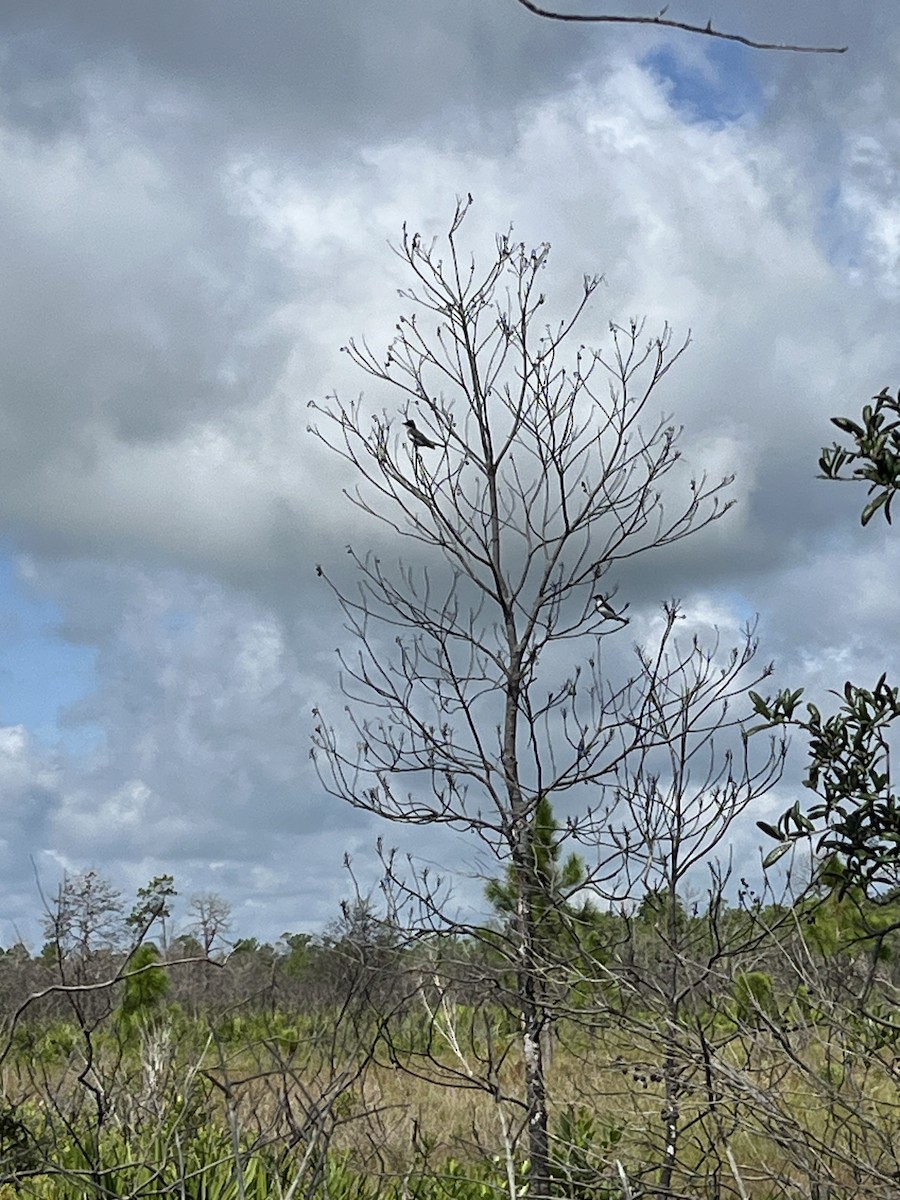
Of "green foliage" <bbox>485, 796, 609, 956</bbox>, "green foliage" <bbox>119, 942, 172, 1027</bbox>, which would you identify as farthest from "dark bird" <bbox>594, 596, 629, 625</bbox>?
"green foliage" <bbox>119, 942, 172, 1027</bbox>

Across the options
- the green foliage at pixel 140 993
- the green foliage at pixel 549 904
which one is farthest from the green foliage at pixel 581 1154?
the green foliage at pixel 140 993

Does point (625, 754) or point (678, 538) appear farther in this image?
point (678, 538)

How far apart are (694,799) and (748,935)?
0.72 m

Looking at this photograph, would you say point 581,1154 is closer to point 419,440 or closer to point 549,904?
point 549,904

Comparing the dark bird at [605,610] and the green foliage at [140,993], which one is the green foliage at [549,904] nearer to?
the dark bird at [605,610]

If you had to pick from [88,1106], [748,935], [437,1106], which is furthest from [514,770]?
[437,1106]

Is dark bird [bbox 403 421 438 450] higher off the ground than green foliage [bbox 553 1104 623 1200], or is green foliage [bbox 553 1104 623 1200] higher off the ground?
dark bird [bbox 403 421 438 450]

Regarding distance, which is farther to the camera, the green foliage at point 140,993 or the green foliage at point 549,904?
the green foliage at point 140,993

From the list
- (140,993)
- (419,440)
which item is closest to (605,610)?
(419,440)

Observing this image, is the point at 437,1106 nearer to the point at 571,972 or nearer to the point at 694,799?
the point at 694,799

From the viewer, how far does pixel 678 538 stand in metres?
7.56

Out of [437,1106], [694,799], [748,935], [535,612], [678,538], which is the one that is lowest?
[437,1106]

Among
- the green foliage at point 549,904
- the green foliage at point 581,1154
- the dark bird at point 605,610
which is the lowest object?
the green foliage at point 581,1154

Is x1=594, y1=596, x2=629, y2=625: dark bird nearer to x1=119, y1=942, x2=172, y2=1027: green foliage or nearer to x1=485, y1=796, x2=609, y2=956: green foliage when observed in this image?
x1=485, y1=796, x2=609, y2=956: green foliage
